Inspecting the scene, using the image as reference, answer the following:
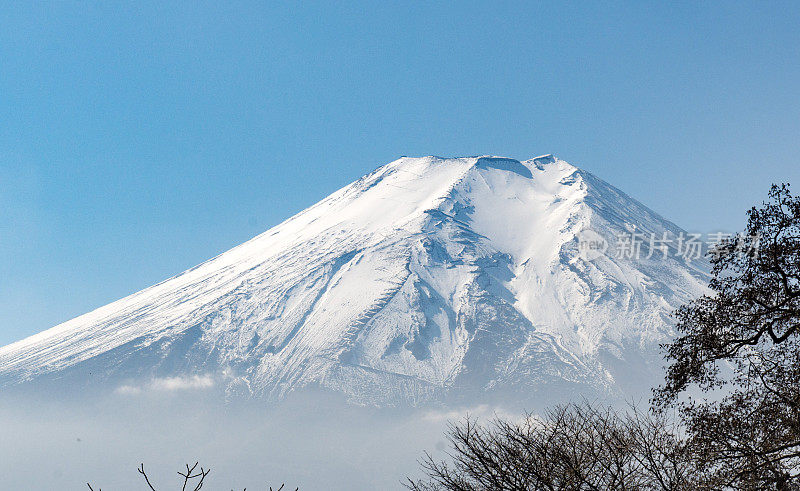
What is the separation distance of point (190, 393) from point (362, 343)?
37.1 meters

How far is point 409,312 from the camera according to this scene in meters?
148

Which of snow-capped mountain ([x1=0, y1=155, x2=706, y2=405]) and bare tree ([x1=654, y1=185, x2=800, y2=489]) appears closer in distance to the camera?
bare tree ([x1=654, y1=185, x2=800, y2=489])

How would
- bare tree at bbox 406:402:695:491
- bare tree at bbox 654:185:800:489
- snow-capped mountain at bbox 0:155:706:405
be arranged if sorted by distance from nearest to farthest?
bare tree at bbox 654:185:800:489
bare tree at bbox 406:402:695:491
snow-capped mountain at bbox 0:155:706:405

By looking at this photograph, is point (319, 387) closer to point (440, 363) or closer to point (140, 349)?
point (440, 363)

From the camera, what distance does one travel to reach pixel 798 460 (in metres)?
8.14

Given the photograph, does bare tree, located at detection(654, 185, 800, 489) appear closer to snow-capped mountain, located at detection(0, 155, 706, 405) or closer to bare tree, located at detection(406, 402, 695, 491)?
bare tree, located at detection(406, 402, 695, 491)

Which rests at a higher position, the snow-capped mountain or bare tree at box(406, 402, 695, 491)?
the snow-capped mountain

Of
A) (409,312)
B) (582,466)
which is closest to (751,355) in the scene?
(582,466)

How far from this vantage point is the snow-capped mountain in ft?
461

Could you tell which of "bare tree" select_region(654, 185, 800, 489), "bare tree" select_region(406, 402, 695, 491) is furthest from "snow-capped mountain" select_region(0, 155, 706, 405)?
"bare tree" select_region(654, 185, 800, 489)

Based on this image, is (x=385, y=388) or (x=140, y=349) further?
(x=140, y=349)

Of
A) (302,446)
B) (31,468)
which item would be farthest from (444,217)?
(31,468)

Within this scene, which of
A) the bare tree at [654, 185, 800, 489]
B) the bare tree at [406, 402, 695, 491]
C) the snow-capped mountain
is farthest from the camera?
the snow-capped mountain

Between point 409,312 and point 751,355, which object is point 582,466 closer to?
point 751,355
